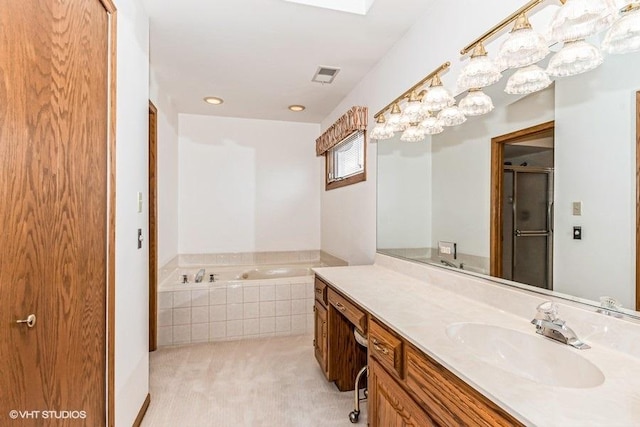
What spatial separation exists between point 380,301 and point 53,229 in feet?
4.40

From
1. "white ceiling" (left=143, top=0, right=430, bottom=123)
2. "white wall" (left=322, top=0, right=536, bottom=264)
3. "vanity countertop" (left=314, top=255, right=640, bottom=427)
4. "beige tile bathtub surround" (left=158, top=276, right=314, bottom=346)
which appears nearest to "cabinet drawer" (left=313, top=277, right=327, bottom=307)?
"vanity countertop" (left=314, top=255, right=640, bottom=427)

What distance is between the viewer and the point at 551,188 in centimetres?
128

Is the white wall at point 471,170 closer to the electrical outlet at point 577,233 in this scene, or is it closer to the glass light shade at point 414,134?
the glass light shade at point 414,134

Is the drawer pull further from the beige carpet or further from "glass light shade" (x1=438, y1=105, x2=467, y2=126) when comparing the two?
"glass light shade" (x1=438, y1=105, x2=467, y2=126)

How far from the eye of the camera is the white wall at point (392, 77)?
162 cm

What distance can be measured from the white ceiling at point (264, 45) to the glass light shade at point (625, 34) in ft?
3.64

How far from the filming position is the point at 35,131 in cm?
100

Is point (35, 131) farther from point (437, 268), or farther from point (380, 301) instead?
point (437, 268)

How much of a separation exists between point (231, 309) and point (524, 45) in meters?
2.98

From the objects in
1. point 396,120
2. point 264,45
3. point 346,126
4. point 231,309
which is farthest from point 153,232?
point 396,120

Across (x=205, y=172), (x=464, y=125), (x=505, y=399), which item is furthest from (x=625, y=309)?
(x=205, y=172)

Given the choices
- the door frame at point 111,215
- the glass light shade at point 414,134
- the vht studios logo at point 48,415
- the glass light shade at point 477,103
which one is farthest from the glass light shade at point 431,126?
the vht studios logo at point 48,415

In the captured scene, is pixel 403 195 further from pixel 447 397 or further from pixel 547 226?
pixel 447 397

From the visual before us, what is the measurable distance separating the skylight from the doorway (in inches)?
43.0
